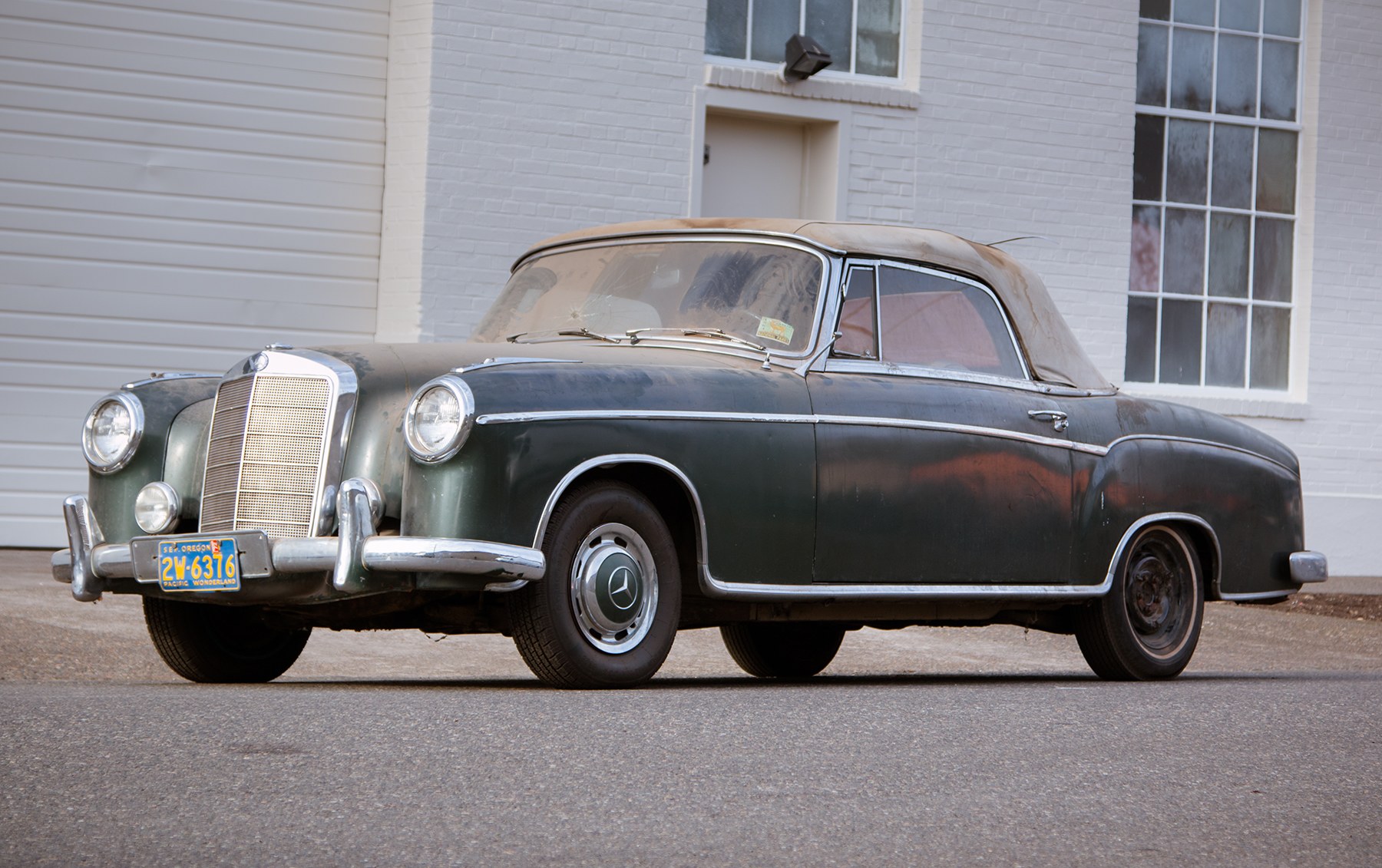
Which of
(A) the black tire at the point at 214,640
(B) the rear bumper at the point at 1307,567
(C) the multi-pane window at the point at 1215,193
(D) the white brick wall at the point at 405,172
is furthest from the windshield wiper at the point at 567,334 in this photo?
(C) the multi-pane window at the point at 1215,193

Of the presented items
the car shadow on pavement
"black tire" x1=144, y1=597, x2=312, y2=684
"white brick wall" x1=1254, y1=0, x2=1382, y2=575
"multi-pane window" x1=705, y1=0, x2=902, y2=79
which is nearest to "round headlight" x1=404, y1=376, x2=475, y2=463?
the car shadow on pavement

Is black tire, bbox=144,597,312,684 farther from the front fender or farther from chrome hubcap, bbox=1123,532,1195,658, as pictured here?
A: chrome hubcap, bbox=1123,532,1195,658

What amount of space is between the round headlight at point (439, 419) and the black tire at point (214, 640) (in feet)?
3.86

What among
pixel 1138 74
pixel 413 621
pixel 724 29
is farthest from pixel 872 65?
pixel 413 621

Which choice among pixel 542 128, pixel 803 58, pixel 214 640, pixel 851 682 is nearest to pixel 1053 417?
pixel 851 682

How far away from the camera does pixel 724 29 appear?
12.6 meters

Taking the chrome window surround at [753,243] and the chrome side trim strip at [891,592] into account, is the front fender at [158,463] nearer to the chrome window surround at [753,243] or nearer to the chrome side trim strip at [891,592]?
the chrome window surround at [753,243]

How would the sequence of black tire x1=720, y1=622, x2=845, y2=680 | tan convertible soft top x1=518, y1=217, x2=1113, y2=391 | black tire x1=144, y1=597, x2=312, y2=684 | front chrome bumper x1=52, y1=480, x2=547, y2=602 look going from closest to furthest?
front chrome bumper x1=52, y1=480, x2=547, y2=602 → black tire x1=144, y1=597, x2=312, y2=684 → tan convertible soft top x1=518, y1=217, x2=1113, y2=391 → black tire x1=720, y1=622, x2=845, y2=680

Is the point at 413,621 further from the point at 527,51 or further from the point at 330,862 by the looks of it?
the point at 527,51

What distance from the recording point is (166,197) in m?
11.5

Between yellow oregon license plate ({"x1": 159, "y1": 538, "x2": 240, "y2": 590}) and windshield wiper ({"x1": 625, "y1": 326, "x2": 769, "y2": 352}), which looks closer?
yellow oregon license plate ({"x1": 159, "y1": 538, "x2": 240, "y2": 590})

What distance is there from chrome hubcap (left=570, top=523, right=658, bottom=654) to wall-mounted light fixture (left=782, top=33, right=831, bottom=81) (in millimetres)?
7166

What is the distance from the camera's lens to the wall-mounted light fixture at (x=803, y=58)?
12.3 meters

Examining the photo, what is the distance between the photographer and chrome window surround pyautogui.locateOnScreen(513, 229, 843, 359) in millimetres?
6543
